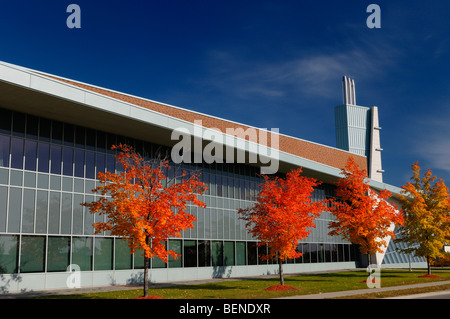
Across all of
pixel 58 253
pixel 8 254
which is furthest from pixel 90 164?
pixel 8 254

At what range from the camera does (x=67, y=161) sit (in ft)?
98.9

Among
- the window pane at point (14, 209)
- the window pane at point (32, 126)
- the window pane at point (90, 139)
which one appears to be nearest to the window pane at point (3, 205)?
the window pane at point (14, 209)

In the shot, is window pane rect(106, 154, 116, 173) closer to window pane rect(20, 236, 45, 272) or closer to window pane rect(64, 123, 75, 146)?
window pane rect(64, 123, 75, 146)

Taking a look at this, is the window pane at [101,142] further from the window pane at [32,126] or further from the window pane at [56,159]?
the window pane at [32,126]

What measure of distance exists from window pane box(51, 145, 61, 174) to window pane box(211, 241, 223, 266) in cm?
1506

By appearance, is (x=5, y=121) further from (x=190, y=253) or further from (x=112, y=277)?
(x=190, y=253)

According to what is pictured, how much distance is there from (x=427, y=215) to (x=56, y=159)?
2959cm

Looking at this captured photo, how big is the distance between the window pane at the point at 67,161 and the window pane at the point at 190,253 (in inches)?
436

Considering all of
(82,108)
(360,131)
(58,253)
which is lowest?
(58,253)

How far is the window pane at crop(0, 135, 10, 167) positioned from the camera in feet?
88.6

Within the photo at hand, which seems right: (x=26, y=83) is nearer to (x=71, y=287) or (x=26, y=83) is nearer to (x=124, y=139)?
(x=124, y=139)

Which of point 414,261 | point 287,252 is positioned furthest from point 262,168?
point 414,261

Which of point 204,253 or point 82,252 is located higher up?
point 82,252

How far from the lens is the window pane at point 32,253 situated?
2714cm
